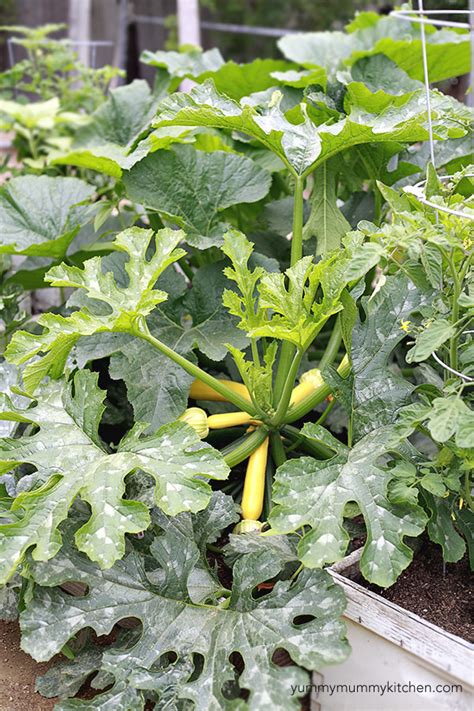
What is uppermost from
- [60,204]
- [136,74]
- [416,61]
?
[416,61]

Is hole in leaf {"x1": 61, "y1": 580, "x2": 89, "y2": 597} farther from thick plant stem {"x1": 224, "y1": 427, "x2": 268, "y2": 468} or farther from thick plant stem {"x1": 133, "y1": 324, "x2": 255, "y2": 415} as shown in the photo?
thick plant stem {"x1": 133, "y1": 324, "x2": 255, "y2": 415}

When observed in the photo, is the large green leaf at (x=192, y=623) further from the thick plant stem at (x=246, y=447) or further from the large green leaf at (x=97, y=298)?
the large green leaf at (x=97, y=298)

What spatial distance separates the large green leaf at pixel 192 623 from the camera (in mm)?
1360

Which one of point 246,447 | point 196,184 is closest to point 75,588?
point 246,447

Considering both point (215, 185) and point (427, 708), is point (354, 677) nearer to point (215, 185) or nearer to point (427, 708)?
point (427, 708)

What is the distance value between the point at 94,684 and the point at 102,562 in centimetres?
31

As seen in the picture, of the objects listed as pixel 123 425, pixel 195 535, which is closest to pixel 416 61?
pixel 123 425

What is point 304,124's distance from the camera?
6.12 feet

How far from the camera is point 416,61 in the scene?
2.66 meters

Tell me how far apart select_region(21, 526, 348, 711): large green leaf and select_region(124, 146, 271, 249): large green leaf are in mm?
865

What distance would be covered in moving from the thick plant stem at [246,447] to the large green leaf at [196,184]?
1.67 ft

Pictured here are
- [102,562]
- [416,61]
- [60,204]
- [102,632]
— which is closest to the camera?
[102,562]

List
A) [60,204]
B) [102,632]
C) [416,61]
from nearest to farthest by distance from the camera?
[102,632], [60,204], [416,61]

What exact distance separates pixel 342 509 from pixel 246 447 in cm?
43
